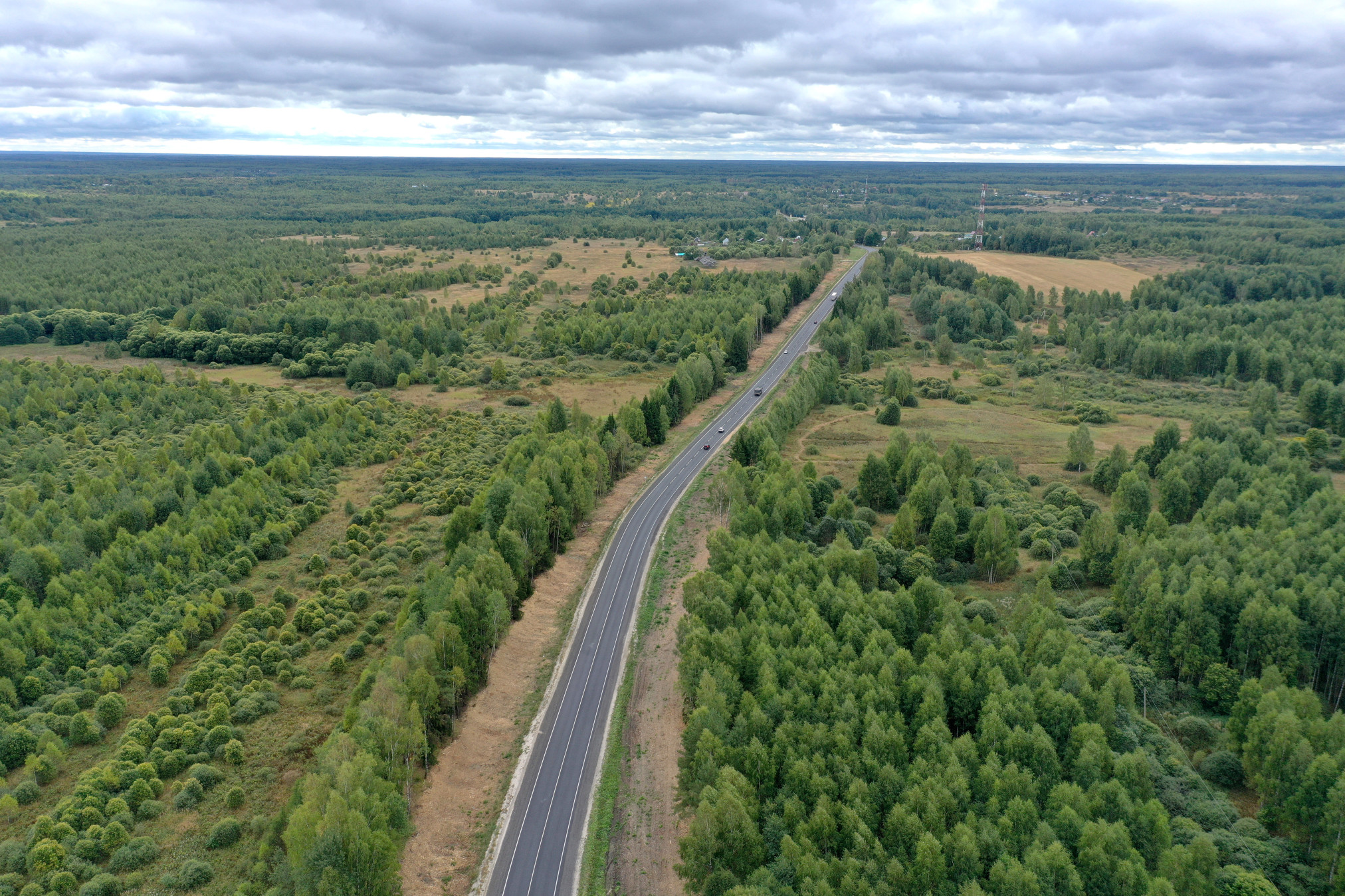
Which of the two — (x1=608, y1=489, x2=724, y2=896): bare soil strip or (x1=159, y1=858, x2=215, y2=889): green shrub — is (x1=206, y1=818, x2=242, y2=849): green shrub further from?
(x1=608, y1=489, x2=724, y2=896): bare soil strip

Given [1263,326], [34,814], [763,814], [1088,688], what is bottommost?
[34,814]

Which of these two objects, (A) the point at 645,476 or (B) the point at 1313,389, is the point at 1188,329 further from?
(A) the point at 645,476

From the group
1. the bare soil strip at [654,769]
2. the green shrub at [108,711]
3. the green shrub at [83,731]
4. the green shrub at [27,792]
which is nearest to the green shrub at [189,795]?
the green shrub at [27,792]

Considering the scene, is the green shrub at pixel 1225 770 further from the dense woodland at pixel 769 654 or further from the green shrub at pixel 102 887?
the green shrub at pixel 102 887

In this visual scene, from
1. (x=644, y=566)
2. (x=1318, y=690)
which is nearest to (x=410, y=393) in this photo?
(x=644, y=566)

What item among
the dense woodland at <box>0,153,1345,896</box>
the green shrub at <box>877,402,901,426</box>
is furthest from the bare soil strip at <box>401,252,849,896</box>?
the green shrub at <box>877,402,901,426</box>

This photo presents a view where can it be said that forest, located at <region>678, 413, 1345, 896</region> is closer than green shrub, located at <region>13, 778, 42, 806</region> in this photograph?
Yes

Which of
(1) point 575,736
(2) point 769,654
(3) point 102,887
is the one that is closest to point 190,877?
(3) point 102,887
